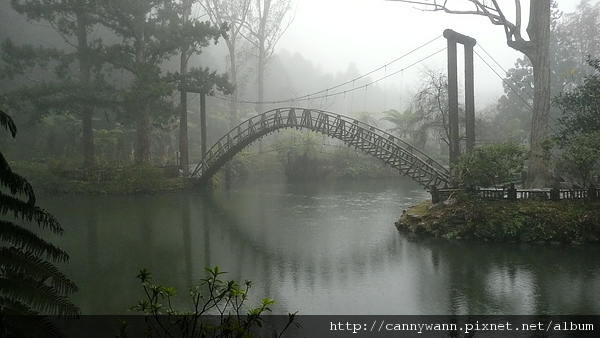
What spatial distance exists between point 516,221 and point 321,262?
12.5ft

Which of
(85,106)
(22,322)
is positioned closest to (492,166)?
(22,322)

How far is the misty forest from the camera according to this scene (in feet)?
18.4

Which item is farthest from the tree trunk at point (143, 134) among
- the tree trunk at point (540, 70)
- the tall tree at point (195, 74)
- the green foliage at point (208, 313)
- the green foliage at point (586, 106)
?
the green foliage at point (586, 106)

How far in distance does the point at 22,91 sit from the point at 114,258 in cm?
1125

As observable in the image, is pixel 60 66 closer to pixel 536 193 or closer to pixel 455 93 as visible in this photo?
pixel 455 93

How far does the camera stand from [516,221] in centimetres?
934

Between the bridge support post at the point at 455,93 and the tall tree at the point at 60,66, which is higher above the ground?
the tall tree at the point at 60,66

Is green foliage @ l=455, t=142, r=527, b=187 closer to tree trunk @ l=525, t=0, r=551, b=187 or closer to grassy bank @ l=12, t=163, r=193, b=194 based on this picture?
tree trunk @ l=525, t=0, r=551, b=187

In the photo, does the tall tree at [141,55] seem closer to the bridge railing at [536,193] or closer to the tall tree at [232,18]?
the tall tree at [232,18]

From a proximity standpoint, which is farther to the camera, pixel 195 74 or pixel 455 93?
pixel 195 74

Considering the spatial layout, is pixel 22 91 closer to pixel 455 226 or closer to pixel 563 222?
pixel 455 226

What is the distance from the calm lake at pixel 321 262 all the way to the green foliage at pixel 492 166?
Answer: 1.61m

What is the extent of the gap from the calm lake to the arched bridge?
1432 millimetres

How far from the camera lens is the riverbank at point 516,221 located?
902cm
